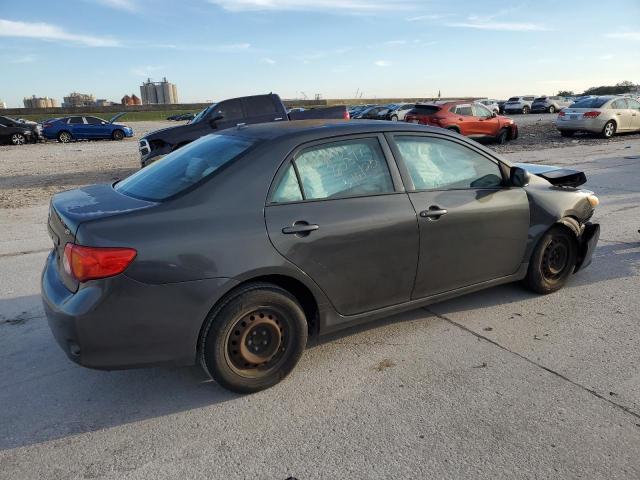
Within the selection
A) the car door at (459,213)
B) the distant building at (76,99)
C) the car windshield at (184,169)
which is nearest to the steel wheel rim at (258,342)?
the car windshield at (184,169)

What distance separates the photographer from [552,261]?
179 inches

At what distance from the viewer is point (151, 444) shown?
2695 millimetres

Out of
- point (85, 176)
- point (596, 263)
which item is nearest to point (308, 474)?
point (596, 263)

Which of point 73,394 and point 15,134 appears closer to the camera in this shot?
point 73,394

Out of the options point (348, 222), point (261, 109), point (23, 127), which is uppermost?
point (261, 109)

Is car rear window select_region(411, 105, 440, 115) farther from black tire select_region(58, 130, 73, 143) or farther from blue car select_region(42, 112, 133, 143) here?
black tire select_region(58, 130, 73, 143)

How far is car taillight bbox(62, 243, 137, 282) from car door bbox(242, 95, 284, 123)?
415 inches

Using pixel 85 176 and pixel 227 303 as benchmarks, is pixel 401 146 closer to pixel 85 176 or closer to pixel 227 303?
pixel 227 303

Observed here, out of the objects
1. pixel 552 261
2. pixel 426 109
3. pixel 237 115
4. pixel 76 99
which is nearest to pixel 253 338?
pixel 552 261

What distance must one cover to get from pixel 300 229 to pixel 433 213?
42.3 inches

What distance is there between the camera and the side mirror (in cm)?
407

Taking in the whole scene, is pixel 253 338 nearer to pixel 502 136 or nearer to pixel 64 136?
pixel 502 136

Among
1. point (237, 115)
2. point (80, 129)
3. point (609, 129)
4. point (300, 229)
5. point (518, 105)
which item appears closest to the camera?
point (300, 229)

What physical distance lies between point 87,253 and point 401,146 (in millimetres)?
2218
